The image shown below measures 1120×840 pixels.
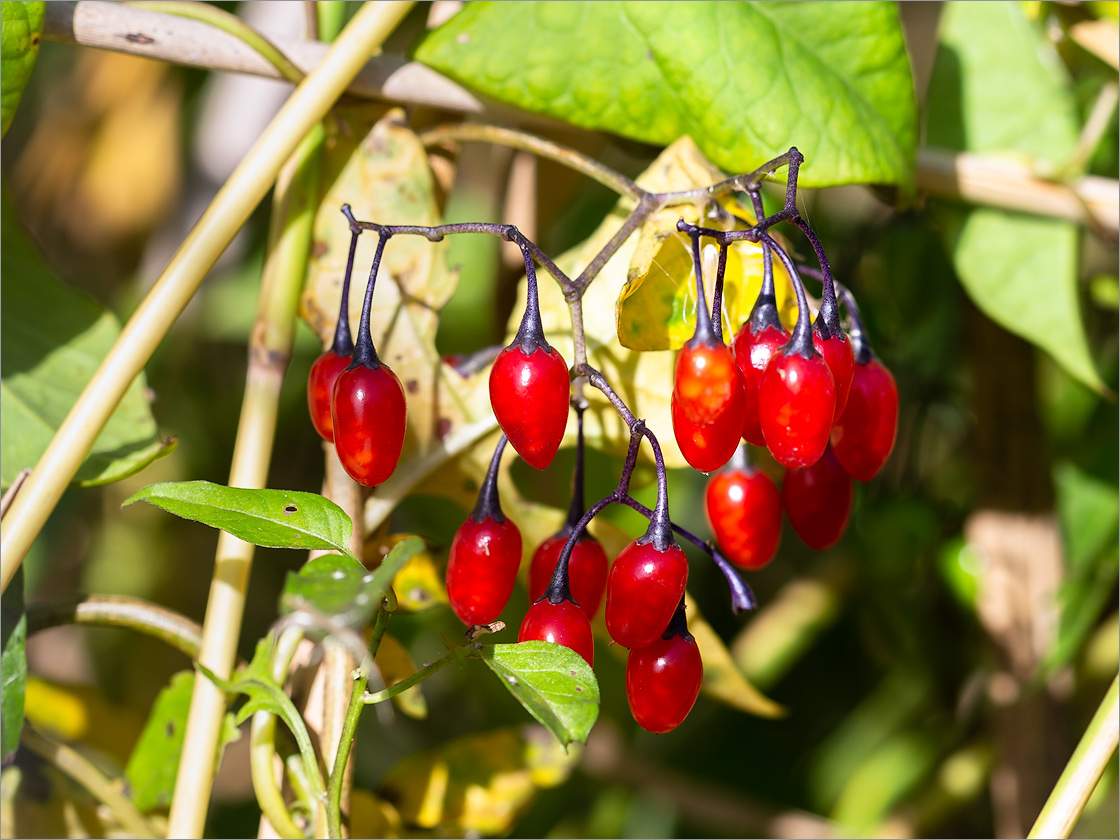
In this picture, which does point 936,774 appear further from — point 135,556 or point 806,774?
point 135,556

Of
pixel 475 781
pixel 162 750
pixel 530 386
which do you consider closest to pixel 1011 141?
pixel 530 386

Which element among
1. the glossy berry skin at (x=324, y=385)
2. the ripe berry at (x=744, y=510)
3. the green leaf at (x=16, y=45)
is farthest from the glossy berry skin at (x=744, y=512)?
the green leaf at (x=16, y=45)

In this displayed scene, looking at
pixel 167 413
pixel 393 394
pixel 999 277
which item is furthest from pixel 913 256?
pixel 167 413

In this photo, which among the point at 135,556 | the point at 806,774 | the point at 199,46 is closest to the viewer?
the point at 199,46

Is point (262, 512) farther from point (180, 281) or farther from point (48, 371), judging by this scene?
point (48, 371)

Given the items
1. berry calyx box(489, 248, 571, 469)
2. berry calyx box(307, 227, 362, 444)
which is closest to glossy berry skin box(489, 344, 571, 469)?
berry calyx box(489, 248, 571, 469)

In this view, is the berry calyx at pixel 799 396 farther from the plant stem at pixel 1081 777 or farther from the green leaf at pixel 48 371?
the green leaf at pixel 48 371

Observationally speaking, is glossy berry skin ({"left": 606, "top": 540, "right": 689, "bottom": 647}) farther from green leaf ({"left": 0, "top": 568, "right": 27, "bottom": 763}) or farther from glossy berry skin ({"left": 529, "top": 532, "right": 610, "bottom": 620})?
green leaf ({"left": 0, "top": 568, "right": 27, "bottom": 763})
